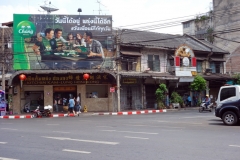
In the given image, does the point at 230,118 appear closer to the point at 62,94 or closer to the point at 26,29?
the point at 62,94

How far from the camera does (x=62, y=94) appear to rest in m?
32.8

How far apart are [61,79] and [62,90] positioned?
4.25 ft

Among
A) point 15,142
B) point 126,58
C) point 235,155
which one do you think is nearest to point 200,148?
point 235,155

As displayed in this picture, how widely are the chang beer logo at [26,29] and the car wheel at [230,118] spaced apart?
2039 centimetres

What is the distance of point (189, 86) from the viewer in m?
36.4

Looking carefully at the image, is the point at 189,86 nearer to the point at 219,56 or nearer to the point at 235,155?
the point at 219,56

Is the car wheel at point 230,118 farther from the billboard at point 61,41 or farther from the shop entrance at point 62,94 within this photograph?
the shop entrance at point 62,94

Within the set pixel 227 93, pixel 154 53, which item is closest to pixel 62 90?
pixel 154 53

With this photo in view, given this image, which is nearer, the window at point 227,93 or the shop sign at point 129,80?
the window at point 227,93

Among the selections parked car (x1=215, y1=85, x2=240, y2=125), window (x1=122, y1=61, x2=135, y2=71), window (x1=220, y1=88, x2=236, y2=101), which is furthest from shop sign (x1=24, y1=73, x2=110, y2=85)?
parked car (x1=215, y1=85, x2=240, y2=125)

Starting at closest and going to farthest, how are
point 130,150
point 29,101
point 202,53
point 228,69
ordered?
point 130,150 < point 29,101 < point 202,53 < point 228,69

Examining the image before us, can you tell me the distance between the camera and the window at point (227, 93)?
16719mm

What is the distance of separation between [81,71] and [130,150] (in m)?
21.9

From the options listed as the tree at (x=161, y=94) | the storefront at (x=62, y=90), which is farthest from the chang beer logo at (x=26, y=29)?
the tree at (x=161, y=94)
